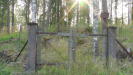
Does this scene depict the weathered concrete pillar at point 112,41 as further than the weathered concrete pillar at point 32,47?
Yes

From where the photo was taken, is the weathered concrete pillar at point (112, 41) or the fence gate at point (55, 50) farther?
the weathered concrete pillar at point (112, 41)

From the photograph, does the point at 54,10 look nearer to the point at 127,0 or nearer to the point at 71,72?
the point at 127,0

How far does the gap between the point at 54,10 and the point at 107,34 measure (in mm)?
17144


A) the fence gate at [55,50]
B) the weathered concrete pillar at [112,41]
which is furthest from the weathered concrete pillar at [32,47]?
the weathered concrete pillar at [112,41]

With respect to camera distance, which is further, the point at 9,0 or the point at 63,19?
the point at 9,0

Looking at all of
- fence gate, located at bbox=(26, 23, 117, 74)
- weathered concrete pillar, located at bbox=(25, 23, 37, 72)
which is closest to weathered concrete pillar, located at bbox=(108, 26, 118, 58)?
fence gate, located at bbox=(26, 23, 117, 74)

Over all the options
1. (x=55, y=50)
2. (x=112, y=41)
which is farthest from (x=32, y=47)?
(x=112, y=41)

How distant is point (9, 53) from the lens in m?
11.3

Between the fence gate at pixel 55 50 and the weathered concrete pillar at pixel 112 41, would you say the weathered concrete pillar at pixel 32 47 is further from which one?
the weathered concrete pillar at pixel 112 41

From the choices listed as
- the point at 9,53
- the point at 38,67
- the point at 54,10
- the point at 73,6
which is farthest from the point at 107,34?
the point at 73,6

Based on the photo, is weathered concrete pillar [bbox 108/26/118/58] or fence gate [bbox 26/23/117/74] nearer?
fence gate [bbox 26/23/117/74]

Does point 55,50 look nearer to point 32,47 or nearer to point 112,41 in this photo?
point 32,47

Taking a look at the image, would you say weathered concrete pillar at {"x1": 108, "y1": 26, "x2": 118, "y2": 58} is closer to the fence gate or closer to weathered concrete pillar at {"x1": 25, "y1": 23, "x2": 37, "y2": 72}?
the fence gate

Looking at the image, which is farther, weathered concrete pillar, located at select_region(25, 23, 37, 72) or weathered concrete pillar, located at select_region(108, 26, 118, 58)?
weathered concrete pillar, located at select_region(108, 26, 118, 58)
